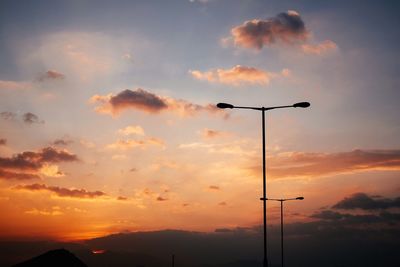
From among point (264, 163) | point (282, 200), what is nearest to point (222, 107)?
point (264, 163)

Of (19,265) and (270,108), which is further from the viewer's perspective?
(19,265)

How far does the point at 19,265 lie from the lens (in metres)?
75.6

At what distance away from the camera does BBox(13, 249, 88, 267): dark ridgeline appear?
76438 mm

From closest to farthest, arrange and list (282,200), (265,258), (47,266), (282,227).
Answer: (265,258), (282,200), (282,227), (47,266)

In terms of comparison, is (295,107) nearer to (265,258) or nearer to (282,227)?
(265,258)

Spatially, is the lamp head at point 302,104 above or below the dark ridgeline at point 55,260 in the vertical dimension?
above

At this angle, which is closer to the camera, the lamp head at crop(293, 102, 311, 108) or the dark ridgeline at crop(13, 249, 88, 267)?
the lamp head at crop(293, 102, 311, 108)

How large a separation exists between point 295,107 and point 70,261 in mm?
60384

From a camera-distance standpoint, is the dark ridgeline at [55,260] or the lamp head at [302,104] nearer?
the lamp head at [302,104]

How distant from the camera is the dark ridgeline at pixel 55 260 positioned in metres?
76.4

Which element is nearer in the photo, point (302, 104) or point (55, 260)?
point (302, 104)

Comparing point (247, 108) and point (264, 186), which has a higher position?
point (247, 108)

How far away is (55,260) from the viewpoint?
7769cm

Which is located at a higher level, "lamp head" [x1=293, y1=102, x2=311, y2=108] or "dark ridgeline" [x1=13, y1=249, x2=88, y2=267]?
"lamp head" [x1=293, y1=102, x2=311, y2=108]
